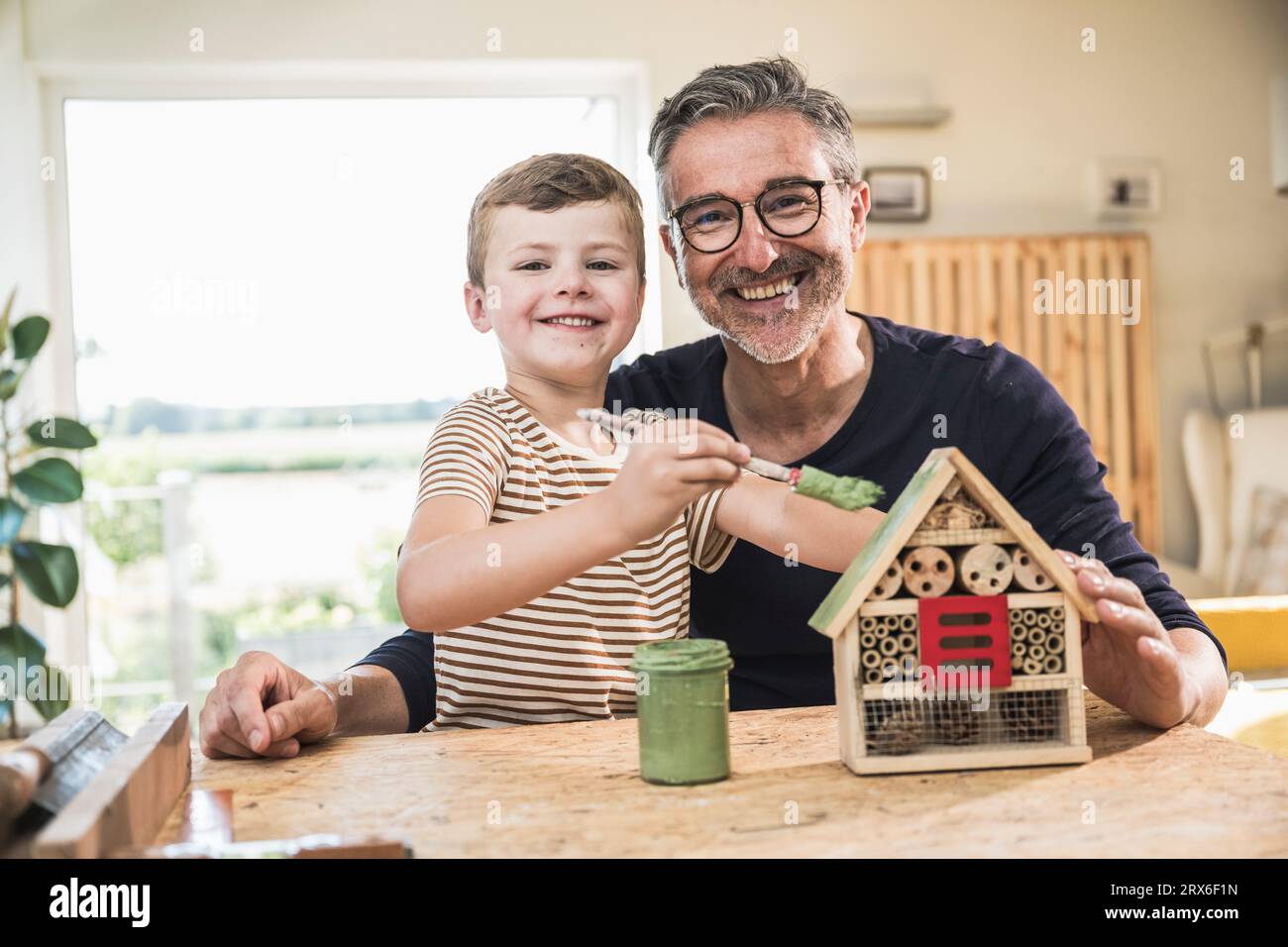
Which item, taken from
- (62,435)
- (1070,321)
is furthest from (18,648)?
(1070,321)

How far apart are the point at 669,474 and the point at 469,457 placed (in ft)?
1.02

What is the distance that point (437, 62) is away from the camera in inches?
146

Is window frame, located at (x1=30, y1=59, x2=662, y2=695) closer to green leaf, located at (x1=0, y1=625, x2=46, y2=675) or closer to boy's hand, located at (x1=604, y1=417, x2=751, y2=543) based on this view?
green leaf, located at (x1=0, y1=625, x2=46, y2=675)

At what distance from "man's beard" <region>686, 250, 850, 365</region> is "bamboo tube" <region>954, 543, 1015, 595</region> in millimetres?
695

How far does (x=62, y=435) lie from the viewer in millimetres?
2838

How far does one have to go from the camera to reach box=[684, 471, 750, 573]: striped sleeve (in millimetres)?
1364

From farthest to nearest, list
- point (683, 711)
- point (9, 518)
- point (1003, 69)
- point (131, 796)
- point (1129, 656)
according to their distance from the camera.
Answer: point (1003, 69), point (9, 518), point (1129, 656), point (683, 711), point (131, 796)

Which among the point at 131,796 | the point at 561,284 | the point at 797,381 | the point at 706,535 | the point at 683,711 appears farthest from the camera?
the point at 797,381

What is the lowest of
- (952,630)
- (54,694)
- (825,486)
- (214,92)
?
(54,694)

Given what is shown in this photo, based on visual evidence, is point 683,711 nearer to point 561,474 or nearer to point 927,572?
point 927,572

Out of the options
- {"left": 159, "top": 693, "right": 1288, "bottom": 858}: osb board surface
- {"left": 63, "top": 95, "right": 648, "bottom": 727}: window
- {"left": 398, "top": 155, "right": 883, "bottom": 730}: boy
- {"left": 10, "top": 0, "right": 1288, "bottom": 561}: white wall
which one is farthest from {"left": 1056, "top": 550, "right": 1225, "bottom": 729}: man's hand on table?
{"left": 63, "top": 95, "right": 648, "bottom": 727}: window

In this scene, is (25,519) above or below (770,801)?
above

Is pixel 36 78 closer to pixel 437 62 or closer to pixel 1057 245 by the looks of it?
pixel 437 62
